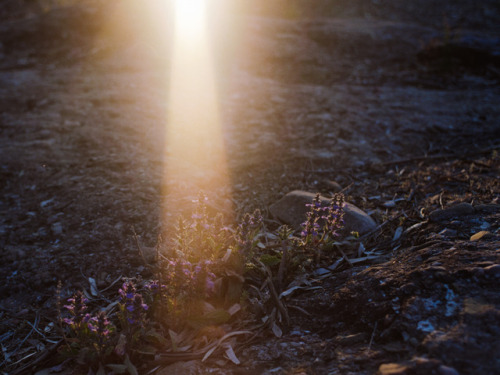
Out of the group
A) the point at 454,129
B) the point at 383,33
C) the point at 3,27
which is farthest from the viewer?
the point at 3,27

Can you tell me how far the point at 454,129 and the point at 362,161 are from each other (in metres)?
1.84

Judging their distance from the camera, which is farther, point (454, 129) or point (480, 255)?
point (454, 129)

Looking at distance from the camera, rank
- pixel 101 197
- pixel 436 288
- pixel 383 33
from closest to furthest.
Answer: pixel 436 288 < pixel 101 197 < pixel 383 33

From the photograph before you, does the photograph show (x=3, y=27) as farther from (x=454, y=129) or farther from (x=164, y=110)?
(x=454, y=129)

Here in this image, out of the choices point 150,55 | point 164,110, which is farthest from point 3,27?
point 164,110

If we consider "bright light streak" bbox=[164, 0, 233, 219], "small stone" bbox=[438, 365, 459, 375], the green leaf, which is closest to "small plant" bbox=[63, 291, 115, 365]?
the green leaf

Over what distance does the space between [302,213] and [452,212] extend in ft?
3.81

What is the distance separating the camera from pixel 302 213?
10.4ft

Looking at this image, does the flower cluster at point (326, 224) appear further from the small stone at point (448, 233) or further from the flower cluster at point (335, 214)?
the small stone at point (448, 233)

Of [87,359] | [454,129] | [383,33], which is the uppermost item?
[383,33]

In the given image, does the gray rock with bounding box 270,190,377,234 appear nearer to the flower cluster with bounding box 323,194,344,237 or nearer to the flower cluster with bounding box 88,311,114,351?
the flower cluster with bounding box 323,194,344,237

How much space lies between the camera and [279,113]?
18.4 feet

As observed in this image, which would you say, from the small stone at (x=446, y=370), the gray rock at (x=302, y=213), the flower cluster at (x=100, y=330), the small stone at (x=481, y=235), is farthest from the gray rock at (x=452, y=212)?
the flower cluster at (x=100, y=330)

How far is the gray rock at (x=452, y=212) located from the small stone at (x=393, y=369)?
4.81 ft
